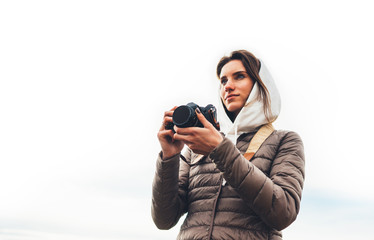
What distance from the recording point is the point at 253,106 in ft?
9.61

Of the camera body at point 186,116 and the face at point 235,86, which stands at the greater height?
the face at point 235,86

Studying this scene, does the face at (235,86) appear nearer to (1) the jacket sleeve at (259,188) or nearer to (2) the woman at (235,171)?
(2) the woman at (235,171)

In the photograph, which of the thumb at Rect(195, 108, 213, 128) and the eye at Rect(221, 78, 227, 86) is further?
the eye at Rect(221, 78, 227, 86)

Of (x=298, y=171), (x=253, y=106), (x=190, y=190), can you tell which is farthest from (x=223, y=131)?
(x=298, y=171)

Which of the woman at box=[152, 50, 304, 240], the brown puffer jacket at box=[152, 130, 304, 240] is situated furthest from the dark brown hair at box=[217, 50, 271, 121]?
the brown puffer jacket at box=[152, 130, 304, 240]

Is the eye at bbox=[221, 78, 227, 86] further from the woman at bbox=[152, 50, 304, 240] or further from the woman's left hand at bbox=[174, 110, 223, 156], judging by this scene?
the woman's left hand at bbox=[174, 110, 223, 156]

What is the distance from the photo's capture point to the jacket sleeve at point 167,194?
8.61 ft

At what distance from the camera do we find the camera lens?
2.30 metres

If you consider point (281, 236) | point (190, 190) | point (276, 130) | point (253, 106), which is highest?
point (253, 106)

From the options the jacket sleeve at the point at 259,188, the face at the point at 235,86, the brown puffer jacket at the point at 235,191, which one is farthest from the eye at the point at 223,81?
the jacket sleeve at the point at 259,188

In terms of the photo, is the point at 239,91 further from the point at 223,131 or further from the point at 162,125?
the point at 162,125

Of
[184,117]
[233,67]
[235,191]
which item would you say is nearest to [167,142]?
[184,117]

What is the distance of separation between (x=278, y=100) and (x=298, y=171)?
0.83 m

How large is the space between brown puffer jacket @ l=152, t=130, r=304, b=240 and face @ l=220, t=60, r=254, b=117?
0.92 ft
